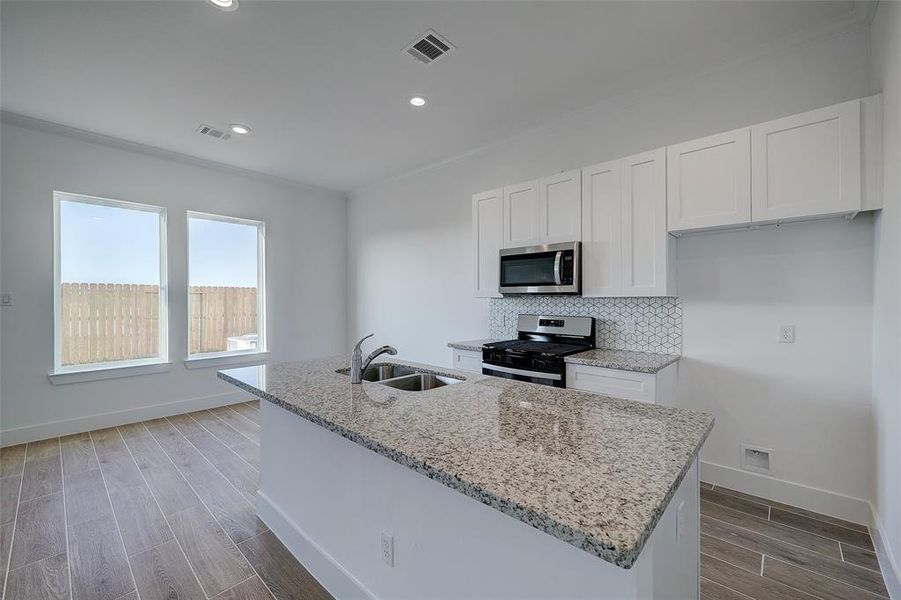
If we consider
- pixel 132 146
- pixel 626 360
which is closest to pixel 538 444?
pixel 626 360

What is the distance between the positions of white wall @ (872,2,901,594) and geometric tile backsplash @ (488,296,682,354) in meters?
0.97

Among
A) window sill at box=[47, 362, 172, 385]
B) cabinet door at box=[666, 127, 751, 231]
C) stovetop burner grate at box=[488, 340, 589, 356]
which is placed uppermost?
cabinet door at box=[666, 127, 751, 231]

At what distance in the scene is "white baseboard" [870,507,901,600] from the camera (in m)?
1.60

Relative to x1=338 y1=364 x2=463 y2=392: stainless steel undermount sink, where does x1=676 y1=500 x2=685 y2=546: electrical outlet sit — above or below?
below

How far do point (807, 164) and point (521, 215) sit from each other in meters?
1.78

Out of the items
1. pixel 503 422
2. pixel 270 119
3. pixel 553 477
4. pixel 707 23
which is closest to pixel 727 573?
pixel 503 422

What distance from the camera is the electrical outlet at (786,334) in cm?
235

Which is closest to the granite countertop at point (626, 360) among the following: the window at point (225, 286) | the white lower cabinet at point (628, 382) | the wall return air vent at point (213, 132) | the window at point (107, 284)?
the white lower cabinet at point (628, 382)

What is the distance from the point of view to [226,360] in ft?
15.0

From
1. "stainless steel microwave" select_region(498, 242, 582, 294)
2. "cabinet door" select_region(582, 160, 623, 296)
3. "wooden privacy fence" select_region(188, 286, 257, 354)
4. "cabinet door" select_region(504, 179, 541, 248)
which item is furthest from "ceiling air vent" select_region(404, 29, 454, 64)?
"wooden privacy fence" select_region(188, 286, 257, 354)

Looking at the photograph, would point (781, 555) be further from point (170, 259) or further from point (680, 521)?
point (170, 259)

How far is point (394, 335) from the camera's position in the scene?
5043 mm

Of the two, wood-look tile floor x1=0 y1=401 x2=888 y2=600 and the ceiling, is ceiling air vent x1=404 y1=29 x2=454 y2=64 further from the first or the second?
wood-look tile floor x1=0 y1=401 x2=888 y2=600

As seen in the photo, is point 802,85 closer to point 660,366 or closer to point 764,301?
point 764,301
